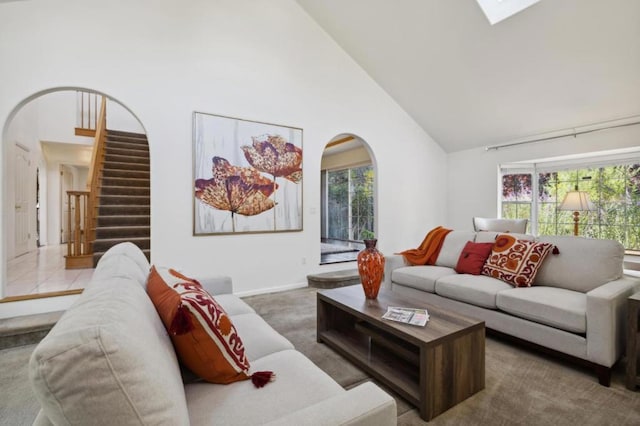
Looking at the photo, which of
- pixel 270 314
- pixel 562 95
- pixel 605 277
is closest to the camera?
pixel 605 277

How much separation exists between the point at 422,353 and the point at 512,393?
0.75m


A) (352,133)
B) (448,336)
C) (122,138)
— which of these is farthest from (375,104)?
(122,138)

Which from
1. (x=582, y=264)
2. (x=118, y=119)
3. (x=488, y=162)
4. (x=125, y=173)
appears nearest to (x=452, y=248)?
(x=582, y=264)

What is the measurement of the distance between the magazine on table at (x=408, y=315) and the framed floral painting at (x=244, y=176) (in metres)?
2.34

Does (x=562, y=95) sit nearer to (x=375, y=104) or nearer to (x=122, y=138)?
(x=375, y=104)

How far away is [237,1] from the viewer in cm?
381

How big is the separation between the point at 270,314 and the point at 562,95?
4346 mm

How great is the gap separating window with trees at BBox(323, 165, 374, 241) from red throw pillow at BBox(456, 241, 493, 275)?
3.91 meters

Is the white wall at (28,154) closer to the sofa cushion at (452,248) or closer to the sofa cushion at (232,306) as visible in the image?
the sofa cushion at (232,306)

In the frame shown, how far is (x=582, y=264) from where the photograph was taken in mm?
2479

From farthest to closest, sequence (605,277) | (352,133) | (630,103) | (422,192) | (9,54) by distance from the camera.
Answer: (422,192)
(352,133)
(630,103)
(9,54)
(605,277)

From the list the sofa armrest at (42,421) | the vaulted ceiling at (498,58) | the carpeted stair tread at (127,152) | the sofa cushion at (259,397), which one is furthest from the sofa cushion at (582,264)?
the carpeted stair tread at (127,152)

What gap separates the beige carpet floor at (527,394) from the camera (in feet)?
5.33

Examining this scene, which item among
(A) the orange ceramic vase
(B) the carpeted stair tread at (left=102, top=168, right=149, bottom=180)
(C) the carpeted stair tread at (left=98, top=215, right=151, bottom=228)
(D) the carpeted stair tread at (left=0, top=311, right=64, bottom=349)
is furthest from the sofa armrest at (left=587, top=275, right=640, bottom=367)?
(B) the carpeted stair tread at (left=102, top=168, right=149, bottom=180)
